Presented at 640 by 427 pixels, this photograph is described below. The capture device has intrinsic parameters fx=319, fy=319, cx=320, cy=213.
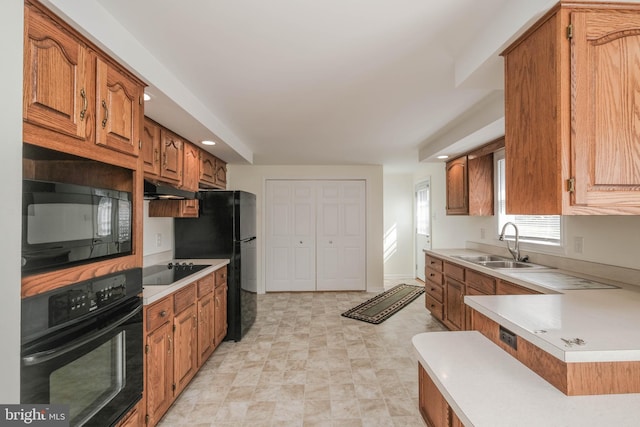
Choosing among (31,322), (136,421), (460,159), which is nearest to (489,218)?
(460,159)

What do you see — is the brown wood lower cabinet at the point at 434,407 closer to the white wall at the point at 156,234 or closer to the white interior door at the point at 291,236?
the white wall at the point at 156,234

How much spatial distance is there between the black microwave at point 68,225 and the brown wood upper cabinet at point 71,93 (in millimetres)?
182

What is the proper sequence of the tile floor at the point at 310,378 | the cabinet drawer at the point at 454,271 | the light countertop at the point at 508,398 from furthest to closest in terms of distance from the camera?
the cabinet drawer at the point at 454,271 → the tile floor at the point at 310,378 → the light countertop at the point at 508,398

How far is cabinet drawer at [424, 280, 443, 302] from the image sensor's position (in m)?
3.76

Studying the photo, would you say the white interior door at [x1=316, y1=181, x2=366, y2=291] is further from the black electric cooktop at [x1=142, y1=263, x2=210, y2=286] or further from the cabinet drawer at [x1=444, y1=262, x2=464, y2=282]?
the black electric cooktop at [x1=142, y1=263, x2=210, y2=286]

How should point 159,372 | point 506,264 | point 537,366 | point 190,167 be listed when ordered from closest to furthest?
1. point 537,366
2. point 159,372
3. point 506,264
4. point 190,167

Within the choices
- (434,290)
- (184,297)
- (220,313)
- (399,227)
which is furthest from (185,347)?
(399,227)

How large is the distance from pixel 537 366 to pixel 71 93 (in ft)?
6.74

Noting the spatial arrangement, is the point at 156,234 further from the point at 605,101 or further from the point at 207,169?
the point at 605,101

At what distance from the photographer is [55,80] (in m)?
1.20

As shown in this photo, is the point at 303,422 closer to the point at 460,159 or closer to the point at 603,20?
the point at 603,20

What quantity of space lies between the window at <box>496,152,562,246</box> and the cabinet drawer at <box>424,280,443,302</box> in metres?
0.96

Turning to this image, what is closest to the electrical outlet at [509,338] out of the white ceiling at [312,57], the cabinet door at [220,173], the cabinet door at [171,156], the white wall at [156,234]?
the white ceiling at [312,57]

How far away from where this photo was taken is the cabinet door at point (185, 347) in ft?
7.32
